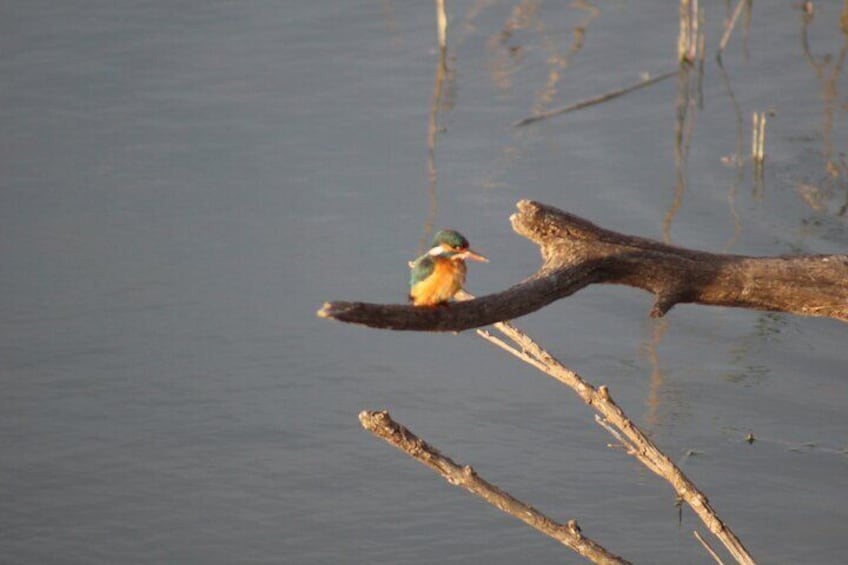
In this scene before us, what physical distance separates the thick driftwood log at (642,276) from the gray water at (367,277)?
1.46 m

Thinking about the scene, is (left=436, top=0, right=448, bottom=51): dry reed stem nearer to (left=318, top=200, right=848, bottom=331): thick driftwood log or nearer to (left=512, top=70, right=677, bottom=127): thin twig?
(left=512, top=70, right=677, bottom=127): thin twig

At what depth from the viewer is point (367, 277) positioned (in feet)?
22.4

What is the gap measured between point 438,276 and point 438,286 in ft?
0.13

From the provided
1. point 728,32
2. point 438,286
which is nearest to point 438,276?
point 438,286

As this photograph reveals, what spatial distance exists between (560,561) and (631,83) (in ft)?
15.2

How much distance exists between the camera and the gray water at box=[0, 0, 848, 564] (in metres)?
5.41

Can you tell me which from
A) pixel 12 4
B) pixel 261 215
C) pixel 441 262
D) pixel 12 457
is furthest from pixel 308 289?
pixel 12 4

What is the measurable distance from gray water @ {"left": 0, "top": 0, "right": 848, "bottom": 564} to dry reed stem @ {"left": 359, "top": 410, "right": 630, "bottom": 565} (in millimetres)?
1802

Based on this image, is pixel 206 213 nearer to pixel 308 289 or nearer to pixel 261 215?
pixel 261 215

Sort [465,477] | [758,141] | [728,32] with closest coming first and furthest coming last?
1. [465,477]
2. [758,141]
3. [728,32]

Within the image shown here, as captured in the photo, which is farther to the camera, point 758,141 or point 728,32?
point 728,32

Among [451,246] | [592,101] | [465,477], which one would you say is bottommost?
[465,477]

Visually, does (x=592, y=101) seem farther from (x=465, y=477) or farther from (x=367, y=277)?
(x=465, y=477)

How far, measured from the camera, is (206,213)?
7500mm
